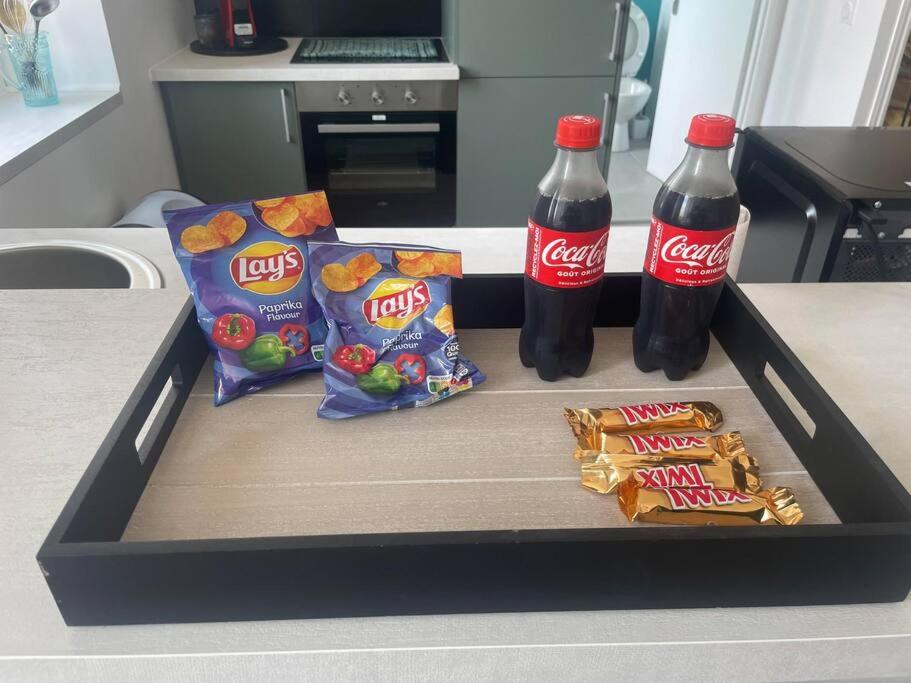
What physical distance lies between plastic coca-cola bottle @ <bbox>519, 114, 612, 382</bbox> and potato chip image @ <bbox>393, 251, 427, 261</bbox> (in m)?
0.11

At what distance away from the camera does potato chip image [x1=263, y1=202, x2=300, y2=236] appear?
0.73 metres

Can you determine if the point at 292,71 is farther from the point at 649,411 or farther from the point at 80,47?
the point at 649,411

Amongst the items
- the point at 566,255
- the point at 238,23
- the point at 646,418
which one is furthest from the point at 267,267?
the point at 238,23

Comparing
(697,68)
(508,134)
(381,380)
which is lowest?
(508,134)

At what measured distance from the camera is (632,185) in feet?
11.7

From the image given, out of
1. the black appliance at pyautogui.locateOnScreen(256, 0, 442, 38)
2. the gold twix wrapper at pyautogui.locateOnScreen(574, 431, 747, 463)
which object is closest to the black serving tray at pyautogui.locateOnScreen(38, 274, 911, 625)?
the gold twix wrapper at pyautogui.locateOnScreen(574, 431, 747, 463)

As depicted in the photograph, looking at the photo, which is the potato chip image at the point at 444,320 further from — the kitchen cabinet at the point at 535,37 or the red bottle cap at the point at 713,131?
the kitchen cabinet at the point at 535,37

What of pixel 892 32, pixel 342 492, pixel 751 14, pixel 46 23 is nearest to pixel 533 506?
pixel 342 492

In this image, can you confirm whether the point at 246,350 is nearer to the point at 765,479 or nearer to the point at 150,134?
the point at 765,479

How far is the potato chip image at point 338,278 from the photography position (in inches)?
28.0

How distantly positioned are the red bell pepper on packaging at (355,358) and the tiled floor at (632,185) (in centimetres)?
244

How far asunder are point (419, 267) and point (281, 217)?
0.50 ft

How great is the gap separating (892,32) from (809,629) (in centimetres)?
227

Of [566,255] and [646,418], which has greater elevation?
[566,255]
